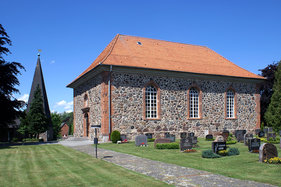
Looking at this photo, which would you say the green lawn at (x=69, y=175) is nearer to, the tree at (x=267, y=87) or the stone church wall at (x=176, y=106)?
the stone church wall at (x=176, y=106)

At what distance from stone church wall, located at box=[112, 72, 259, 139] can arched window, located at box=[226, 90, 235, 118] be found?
550 mm

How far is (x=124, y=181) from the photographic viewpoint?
862 cm

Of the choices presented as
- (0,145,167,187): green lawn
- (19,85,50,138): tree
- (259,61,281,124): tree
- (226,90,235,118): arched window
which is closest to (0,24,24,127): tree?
(19,85,50,138): tree

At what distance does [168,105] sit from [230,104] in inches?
310

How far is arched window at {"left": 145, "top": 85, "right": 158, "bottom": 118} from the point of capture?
25734 millimetres

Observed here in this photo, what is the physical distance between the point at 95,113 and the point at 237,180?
62.2ft

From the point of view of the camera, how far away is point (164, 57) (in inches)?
1113

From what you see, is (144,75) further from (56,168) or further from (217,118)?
(56,168)

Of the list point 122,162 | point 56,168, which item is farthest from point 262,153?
point 56,168

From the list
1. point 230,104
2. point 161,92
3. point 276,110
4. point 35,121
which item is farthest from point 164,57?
point 35,121

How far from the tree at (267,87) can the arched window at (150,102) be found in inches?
678

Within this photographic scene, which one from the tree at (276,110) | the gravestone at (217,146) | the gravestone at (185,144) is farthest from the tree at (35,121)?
the tree at (276,110)

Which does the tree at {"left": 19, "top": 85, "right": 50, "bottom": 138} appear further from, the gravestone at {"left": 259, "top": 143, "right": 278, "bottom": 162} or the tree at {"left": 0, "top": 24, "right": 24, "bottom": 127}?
the gravestone at {"left": 259, "top": 143, "right": 278, "bottom": 162}

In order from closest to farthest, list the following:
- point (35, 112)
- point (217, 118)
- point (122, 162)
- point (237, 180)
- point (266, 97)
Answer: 1. point (237, 180)
2. point (122, 162)
3. point (217, 118)
4. point (35, 112)
5. point (266, 97)
